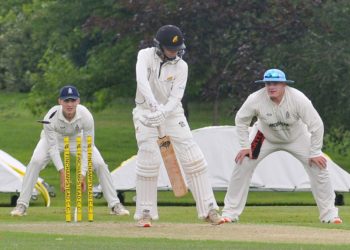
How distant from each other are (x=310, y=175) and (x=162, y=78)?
8.83 ft

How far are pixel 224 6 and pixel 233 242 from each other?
17.6 meters

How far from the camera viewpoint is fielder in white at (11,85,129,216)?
19.2 m

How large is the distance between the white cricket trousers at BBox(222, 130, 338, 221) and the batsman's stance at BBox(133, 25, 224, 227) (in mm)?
1281

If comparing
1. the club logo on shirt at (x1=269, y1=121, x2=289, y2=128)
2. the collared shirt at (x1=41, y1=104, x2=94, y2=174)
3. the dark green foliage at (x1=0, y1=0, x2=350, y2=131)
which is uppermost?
the dark green foliage at (x1=0, y1=0, x2=350, y2=131)

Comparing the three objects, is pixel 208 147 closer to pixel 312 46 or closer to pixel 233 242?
pixel 312 46

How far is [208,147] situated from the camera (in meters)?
27.5

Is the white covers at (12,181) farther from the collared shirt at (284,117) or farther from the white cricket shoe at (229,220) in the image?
the collared shirt at (284,117)

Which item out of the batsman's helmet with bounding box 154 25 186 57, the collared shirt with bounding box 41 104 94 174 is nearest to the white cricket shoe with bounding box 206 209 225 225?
the batsman's helmet with bounding box 154 25 186 57

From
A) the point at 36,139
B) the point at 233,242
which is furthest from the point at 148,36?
the point at 233,242

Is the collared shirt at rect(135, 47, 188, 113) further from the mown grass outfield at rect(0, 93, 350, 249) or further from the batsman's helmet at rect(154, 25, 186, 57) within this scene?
the mown grass outfield at rect(0, 93, 350, 249)

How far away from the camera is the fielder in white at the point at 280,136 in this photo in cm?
1723

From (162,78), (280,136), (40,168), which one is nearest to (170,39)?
(162,78)

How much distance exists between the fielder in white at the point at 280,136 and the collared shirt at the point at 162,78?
4.75 ft

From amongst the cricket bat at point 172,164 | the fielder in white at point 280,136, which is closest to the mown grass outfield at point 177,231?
the fielder in white at point 280,136
